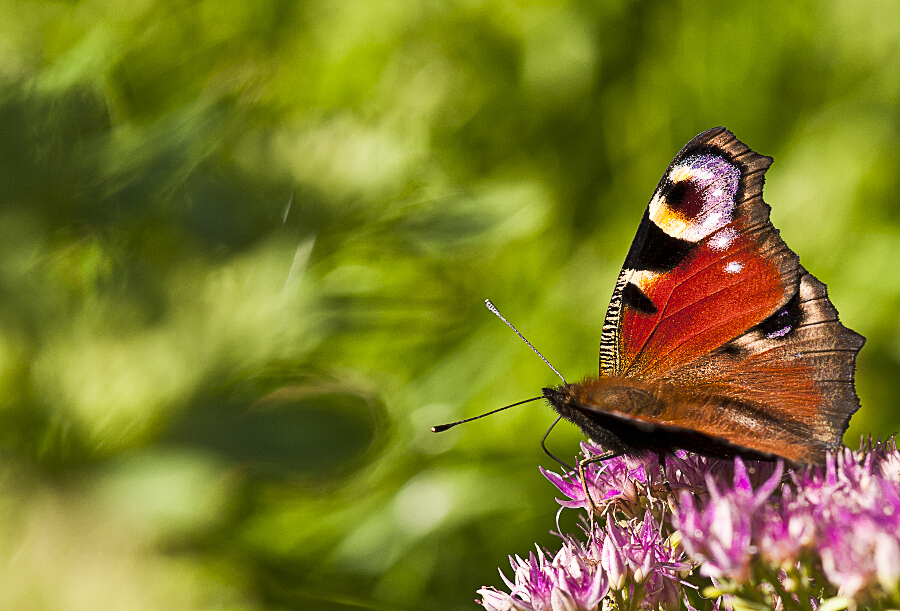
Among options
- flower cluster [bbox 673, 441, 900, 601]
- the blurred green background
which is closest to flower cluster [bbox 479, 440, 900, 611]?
flower cluster [bbox 673, 441, 900, 601]

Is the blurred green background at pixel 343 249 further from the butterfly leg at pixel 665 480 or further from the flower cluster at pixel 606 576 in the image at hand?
the butterfly leg at pixel 665 480

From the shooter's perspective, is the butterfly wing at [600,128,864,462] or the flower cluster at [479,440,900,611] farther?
the butterfly wing at [600,128,864,462]

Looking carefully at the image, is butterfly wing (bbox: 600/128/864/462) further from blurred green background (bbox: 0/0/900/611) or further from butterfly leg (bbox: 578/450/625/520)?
blurred green background (bbox: 0/0/900/611)

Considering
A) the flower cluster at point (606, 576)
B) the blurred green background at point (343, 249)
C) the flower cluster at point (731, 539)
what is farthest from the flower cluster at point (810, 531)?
the blurred green background at point (343, 249)

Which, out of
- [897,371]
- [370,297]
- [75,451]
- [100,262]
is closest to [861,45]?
[897,371]

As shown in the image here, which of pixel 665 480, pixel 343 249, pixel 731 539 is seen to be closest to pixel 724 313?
pixel 665 480
